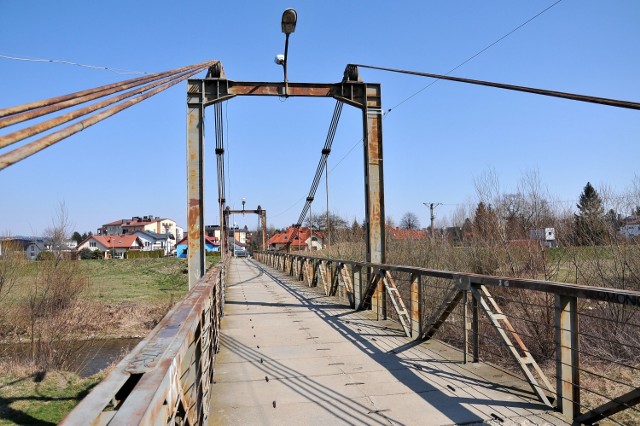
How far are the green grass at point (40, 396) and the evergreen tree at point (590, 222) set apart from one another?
317 inches

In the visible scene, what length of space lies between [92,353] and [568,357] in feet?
44.9

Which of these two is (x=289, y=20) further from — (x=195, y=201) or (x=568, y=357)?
(x=568, y=357)

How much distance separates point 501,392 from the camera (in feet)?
12.2

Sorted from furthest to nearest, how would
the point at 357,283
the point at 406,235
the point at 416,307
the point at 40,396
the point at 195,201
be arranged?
1. the point at 406,235
2. the point at 357,283
3. the point at 40,396
4. the point at 195,201
5. the point at 416,307

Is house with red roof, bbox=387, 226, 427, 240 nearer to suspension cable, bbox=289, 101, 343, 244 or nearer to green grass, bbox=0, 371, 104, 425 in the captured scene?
suspension cable, bbox=289, 101, 343, 244

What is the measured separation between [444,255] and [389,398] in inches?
376

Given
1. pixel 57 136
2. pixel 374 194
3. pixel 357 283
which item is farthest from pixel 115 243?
pixel 57 136

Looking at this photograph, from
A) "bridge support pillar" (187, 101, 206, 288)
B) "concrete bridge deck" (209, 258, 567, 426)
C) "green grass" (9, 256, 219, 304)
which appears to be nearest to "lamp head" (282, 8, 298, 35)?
"bridge support pillar" (187, 101, 206, 288)

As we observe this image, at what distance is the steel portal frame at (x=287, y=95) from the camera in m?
7.98

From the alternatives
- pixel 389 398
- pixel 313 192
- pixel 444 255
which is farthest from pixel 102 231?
pixel 389 398

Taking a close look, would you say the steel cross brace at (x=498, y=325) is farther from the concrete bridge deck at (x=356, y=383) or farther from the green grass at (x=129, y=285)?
the green grass at (x=129, y=285)

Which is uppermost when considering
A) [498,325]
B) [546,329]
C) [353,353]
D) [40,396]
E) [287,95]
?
[287,95]

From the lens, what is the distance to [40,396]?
26.7 ft

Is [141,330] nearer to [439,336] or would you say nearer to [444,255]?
[444,255]
